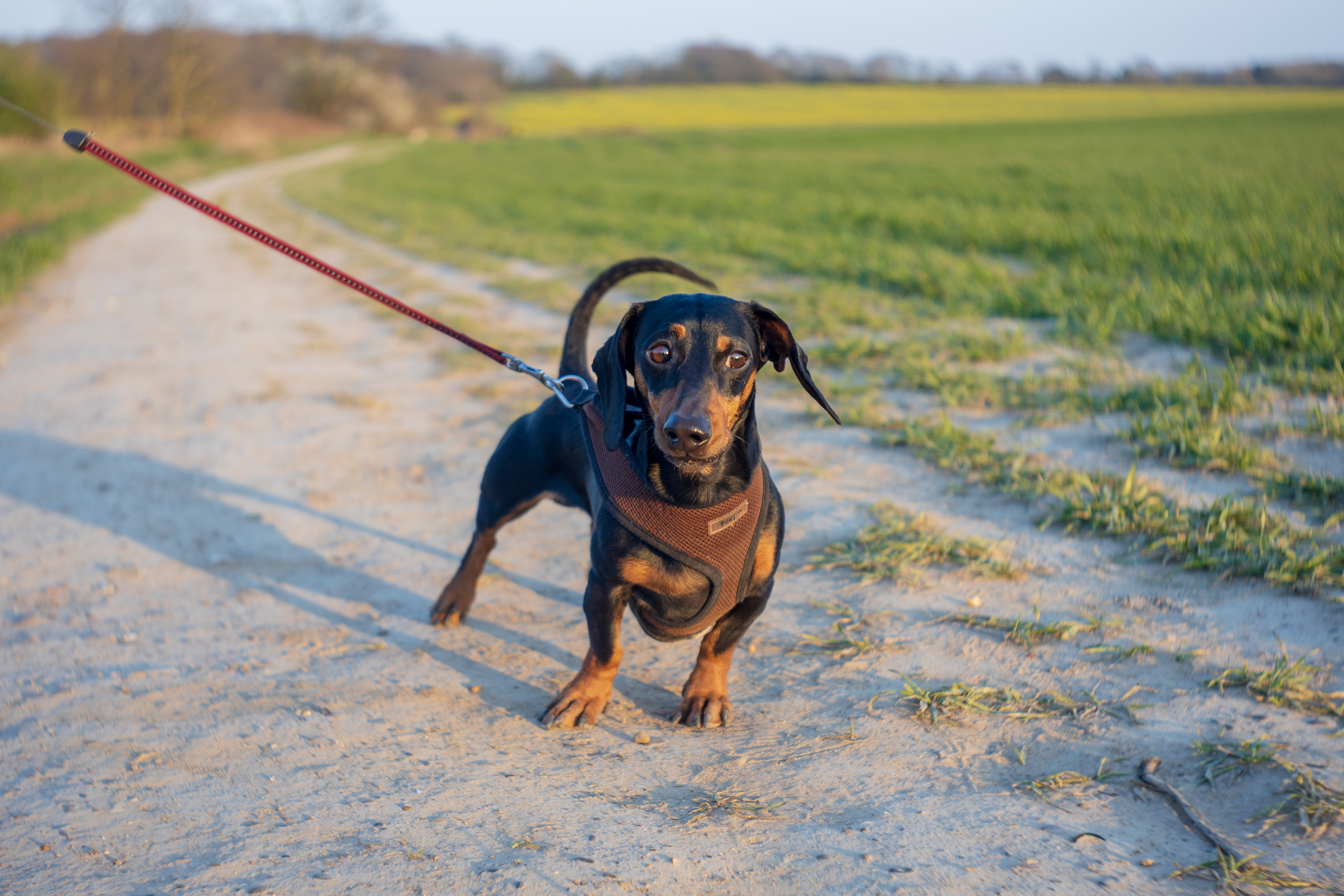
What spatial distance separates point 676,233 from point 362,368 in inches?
233

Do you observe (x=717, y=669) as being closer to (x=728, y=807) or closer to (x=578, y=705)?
(x=578, y=705)

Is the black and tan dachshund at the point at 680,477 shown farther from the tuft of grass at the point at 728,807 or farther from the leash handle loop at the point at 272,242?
the leash handle loop at the point at 272,242

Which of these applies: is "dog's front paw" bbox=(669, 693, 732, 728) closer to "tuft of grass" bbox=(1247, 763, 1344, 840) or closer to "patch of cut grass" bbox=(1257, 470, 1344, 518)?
"tuft of grass" bbox=(1247, 763, 1344, 840)

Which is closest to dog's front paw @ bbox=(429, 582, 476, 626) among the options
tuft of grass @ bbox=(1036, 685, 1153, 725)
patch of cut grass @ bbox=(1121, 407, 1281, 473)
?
tuft of grass @ bbox=(1036, 685, 1153, 725)

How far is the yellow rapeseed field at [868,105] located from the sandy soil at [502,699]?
150ft

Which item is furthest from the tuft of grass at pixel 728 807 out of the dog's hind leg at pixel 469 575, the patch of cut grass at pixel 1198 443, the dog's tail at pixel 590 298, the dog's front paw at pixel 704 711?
the patch of cut grass at pixel 1198 443

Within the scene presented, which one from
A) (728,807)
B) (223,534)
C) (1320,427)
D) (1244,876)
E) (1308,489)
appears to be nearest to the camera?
(1244,876)

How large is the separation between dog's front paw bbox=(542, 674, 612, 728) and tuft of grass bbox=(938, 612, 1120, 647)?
1.19 m

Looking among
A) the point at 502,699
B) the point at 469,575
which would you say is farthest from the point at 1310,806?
the point at 469,575

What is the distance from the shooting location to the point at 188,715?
2586 mm

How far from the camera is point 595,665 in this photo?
8.39 ft

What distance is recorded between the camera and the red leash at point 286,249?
9.10ft

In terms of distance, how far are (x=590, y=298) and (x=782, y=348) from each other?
74 cm

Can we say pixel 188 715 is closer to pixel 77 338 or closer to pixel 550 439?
pixel 550 439
